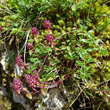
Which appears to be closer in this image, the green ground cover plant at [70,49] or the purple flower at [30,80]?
the purple flower at [30,80]

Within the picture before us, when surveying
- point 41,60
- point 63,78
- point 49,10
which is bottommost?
point 63,78

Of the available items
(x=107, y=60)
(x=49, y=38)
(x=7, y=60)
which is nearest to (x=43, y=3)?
(x=49, y=38)

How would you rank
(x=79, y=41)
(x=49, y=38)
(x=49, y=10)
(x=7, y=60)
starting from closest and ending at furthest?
(x=49, y=38) < (x=79, y=41) < (x=49, y=10) < (x=7, y=60)

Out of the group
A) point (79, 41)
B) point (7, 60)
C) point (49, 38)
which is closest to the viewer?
point (49, 38)

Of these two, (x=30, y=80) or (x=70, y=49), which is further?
(x=70, y=49)

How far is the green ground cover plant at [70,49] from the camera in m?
1.84

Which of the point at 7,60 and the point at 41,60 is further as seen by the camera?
the point at 7,60

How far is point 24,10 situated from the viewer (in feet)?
7.41

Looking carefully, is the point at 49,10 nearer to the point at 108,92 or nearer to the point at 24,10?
the point at 24,10

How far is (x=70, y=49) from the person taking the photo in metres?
1.95

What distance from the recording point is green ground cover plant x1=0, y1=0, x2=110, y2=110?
1.84 m

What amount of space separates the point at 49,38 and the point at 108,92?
130 cm

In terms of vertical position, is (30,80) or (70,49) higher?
(70,49)

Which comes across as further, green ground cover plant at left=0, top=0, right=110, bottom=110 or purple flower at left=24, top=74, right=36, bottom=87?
green ground cover plant at left=0, top=0, right=110, bottom=110
